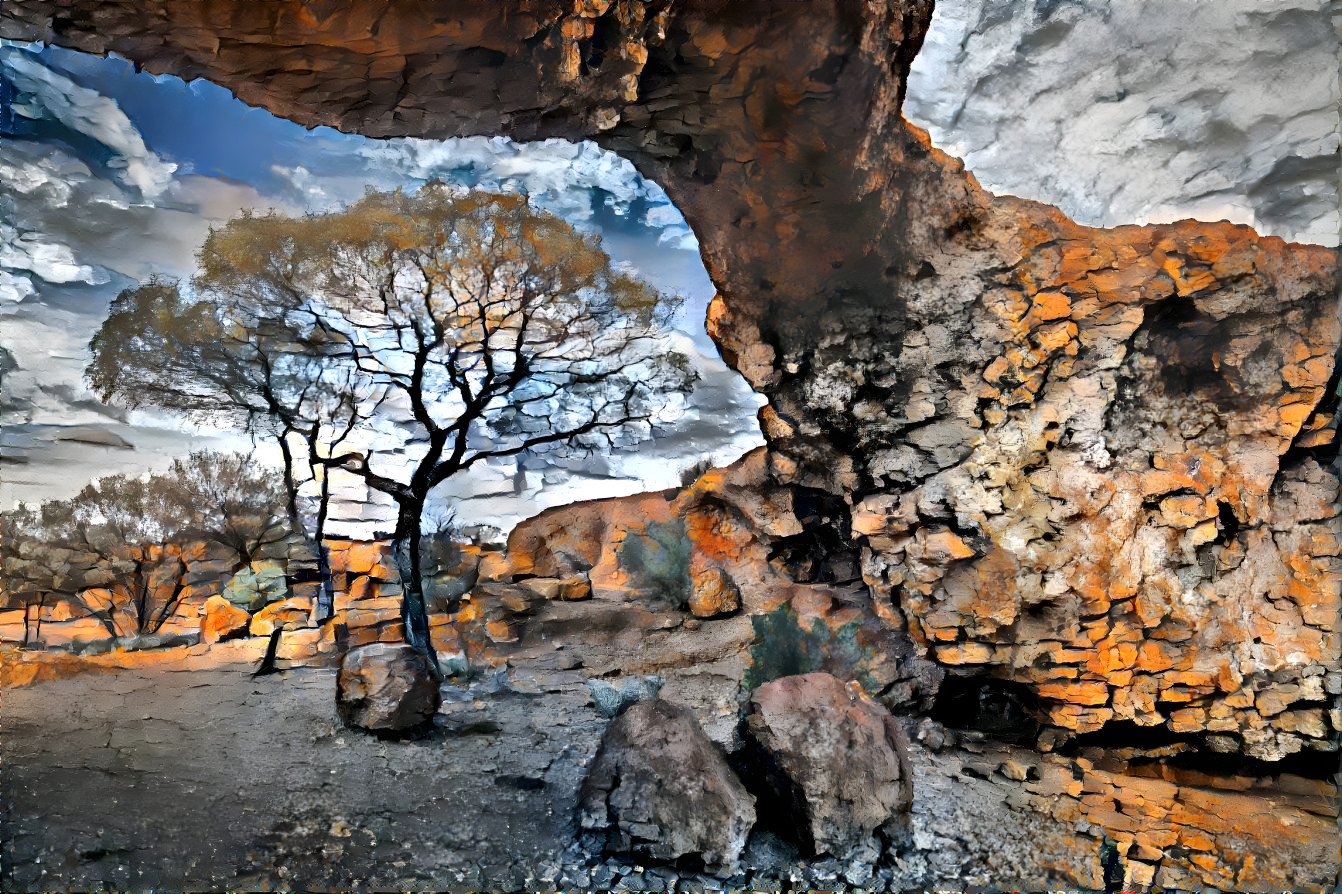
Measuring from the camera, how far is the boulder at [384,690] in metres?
2.14

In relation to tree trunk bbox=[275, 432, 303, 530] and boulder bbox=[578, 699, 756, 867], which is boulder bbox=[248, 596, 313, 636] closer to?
tree trunk bbox=[275, 432, 303, 530]

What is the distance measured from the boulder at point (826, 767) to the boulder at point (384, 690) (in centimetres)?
115

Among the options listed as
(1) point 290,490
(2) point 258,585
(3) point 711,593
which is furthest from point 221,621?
(3) point 711,593

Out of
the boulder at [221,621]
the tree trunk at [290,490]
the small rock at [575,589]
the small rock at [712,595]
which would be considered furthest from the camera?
the small rock at [712,595]

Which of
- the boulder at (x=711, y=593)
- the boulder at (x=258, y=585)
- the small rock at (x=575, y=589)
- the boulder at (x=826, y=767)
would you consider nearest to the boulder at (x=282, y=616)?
the boulder at (x=258, y=585)

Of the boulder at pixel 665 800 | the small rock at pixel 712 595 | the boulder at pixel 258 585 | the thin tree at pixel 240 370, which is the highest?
the thin tree at pixel 240 370

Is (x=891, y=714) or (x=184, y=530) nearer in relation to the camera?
→ (x=184, y=530)

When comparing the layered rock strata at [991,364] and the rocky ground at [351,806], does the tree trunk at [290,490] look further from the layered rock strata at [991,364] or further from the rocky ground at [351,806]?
the layered rock strata at [991,364]

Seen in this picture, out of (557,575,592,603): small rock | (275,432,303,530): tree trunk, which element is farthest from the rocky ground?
(275,432,303,530): tree trunk

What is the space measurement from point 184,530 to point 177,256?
0.92m

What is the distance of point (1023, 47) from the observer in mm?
2363

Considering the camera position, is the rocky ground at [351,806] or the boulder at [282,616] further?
the boulder at [282,616]

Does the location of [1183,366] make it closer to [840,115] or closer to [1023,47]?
[1023,47]

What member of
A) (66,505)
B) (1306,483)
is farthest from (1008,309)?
(66,505)
